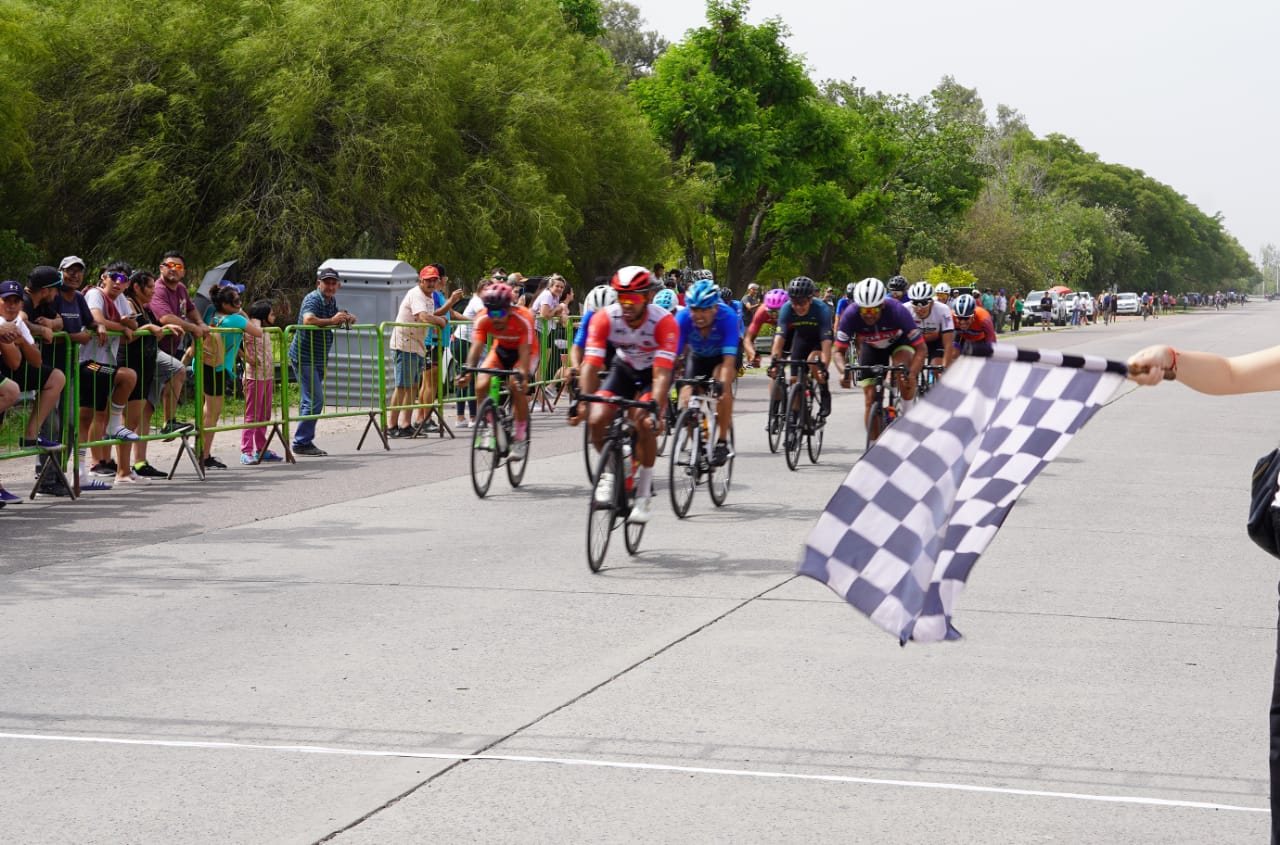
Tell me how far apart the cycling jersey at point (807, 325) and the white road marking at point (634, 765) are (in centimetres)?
1048

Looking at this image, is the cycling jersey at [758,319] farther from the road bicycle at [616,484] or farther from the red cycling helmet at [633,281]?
the road bicycle at [616,484]

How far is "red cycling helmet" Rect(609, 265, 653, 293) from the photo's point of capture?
34.3ft

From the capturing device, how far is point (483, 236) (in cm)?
3014

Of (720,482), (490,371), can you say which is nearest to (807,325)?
(720,482)

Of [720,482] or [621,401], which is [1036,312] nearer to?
[720,482]

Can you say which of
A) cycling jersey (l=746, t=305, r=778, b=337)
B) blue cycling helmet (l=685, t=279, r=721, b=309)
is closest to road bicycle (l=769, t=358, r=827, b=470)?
cycling jersey (l=746, t=305, r=778, b=337)

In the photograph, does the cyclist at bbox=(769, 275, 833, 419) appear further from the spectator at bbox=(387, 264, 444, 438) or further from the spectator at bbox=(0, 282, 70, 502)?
the spectator at bbox=(0, 282, 70, 502)

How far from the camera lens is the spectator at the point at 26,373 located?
39.2 ft

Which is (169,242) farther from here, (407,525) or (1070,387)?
(1070,387)

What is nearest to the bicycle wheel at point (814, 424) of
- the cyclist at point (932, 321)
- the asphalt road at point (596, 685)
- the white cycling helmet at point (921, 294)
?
the cyclist at point (932, 321)

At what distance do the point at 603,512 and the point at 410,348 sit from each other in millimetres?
9848

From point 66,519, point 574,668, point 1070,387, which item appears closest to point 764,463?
point 66,519

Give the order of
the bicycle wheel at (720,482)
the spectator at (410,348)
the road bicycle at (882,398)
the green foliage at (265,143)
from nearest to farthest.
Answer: the bicycle wheel at (720,482) → the road bicycle at (882,398) → the spectator at (410,348) → the green foliage at (265,143)

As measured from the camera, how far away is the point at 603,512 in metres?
9.84
